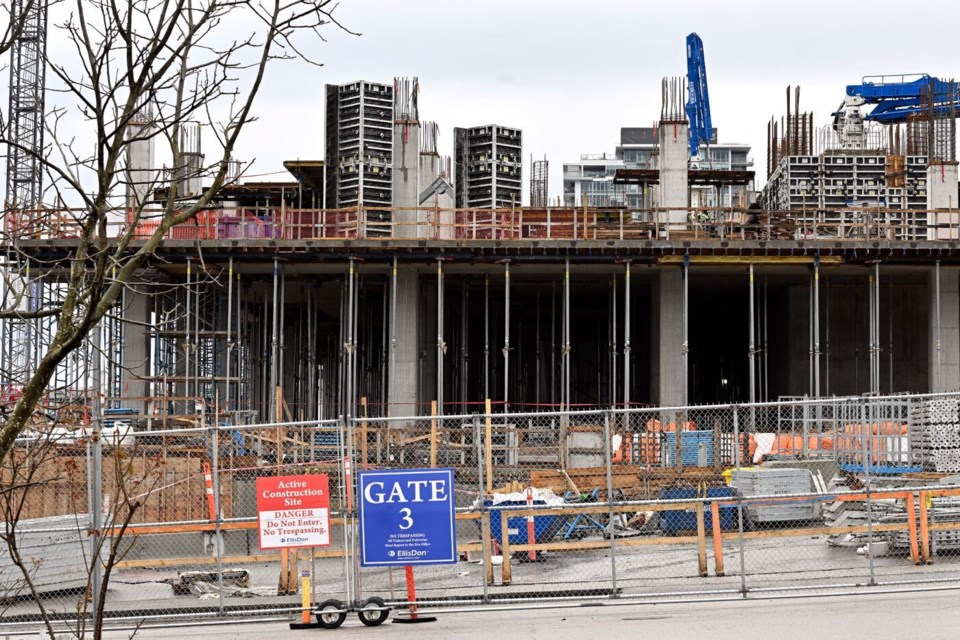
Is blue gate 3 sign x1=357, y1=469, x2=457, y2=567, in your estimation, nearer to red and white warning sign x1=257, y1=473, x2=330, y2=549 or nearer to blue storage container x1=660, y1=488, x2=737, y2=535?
red and white warning sign x1=257, y1=473, x2=330, y2=549

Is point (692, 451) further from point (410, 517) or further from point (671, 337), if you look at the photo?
point (410, 517)

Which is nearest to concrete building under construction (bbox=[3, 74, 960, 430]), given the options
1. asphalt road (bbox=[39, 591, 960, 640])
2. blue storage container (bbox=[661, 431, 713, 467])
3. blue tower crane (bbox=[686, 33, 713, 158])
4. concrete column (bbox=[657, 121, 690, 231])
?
concrete column (bbox=[657, 121, 690, 231])

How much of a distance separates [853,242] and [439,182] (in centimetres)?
1246

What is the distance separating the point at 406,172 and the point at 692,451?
568 inches

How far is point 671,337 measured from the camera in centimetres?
3644

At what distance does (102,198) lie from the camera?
5.57 metres

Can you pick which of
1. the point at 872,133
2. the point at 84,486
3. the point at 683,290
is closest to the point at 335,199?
the point at 683,290

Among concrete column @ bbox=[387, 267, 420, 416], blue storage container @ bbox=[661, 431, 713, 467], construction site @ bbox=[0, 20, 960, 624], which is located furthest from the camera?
concrete column @ bbox=[387, 267, 420, 416]

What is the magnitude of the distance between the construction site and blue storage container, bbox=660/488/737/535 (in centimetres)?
6

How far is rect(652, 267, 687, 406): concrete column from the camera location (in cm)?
3588

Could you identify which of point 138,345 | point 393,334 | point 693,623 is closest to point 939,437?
point 693,623

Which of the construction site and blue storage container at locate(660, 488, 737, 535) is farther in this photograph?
blue storage container at locate(660, 488, 737, 535)

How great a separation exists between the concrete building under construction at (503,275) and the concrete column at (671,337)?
6cm

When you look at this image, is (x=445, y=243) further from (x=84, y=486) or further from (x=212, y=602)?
(x=212, y=602)
